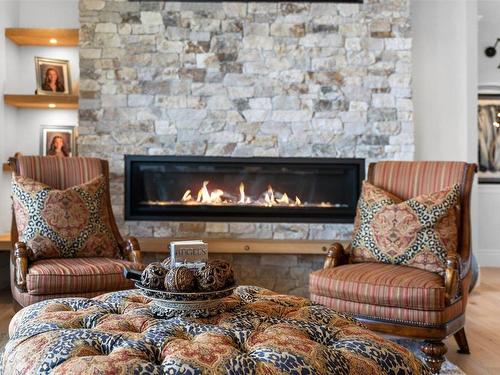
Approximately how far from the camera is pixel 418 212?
295cm

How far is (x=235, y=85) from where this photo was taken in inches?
171

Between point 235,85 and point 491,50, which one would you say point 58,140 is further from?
point 491,50

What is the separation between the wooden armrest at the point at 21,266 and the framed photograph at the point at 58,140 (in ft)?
6.31

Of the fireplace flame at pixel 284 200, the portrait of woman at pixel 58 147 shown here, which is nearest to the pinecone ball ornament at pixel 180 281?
the fireplace flame at pixel 284 200

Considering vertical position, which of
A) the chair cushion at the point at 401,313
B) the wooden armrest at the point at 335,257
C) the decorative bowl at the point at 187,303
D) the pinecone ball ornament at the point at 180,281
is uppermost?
the pinecone ball ornament at the point at 180,281

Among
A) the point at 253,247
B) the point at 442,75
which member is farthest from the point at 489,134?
the point at 253,247

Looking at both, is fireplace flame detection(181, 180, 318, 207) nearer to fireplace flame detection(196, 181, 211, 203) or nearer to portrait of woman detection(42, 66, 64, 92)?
fireplace flame detection(196, 181, 211, 203)

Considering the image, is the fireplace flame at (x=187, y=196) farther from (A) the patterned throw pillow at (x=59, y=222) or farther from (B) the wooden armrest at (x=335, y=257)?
(B) the wooden armrest at (x=335, y=257)

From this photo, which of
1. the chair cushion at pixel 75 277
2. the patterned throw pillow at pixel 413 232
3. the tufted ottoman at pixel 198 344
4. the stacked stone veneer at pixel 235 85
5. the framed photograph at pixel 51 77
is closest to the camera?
Result: the tufted ottoman at pixel 198 344

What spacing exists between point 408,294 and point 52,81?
11.4 ft

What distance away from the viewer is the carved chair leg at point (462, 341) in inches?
120

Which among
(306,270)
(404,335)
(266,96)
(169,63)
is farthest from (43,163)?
(404,335)

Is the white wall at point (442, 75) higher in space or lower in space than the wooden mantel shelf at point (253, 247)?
higher

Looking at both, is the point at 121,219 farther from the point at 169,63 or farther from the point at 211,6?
the point at 211,6
